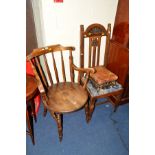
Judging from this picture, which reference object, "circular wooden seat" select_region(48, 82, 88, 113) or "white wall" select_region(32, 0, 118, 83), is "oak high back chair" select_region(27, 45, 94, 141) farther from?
"white wall" select_region(32, 0, 118, 83)

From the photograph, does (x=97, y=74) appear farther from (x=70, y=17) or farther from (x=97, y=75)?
(x=70, y=17)

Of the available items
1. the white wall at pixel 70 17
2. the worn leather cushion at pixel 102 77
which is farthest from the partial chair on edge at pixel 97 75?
the white wall at pixel 70 17

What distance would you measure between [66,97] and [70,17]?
0.88 metres

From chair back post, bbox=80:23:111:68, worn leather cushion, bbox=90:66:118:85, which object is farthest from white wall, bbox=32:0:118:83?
worn leather cushion, bbox=90:66:118:85

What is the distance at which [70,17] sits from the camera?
1.66 m

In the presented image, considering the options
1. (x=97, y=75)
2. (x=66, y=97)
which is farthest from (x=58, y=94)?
(x=97, y=75)

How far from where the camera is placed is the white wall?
1.57 meters

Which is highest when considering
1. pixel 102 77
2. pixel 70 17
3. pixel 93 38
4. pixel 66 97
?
pixel 70 17
